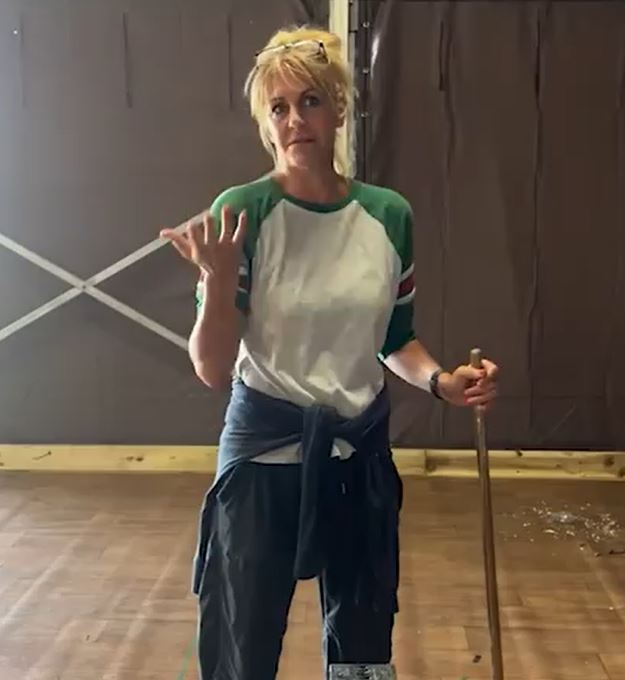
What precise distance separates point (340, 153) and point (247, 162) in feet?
7.40

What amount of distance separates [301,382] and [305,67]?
1.44 ft

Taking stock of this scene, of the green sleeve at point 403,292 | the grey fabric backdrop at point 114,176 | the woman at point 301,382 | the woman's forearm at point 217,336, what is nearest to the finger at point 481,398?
the woman at point 301,382

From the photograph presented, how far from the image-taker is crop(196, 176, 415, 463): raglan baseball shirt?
136 cm

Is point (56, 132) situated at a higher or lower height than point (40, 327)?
higher

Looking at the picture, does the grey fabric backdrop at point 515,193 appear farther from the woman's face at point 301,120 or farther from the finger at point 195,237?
the finger at point 195,237

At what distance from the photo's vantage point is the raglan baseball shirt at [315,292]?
4.45 ft

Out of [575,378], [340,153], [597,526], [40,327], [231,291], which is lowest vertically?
[597,526]

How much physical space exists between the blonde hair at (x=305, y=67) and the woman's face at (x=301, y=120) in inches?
0.5

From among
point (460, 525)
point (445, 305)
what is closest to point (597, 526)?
point (460, 525)

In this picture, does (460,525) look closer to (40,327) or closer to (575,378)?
(575,378)

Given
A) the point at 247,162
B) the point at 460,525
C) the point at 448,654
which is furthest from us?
the point at 247,162

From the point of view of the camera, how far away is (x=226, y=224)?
1.31m

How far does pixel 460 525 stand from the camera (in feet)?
10.7

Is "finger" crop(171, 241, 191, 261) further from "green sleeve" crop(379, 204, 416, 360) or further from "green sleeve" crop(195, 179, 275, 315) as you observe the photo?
"green sleeve" crop(379, 204, 416, 360)
